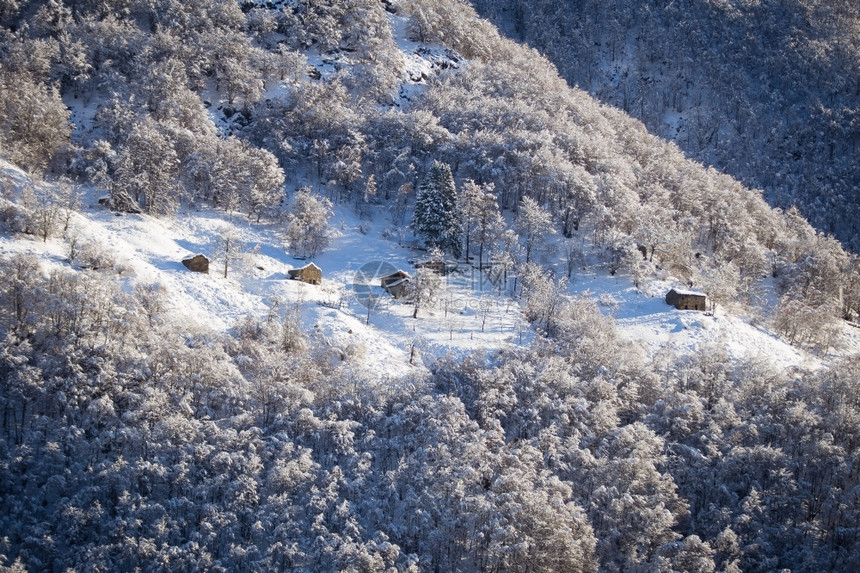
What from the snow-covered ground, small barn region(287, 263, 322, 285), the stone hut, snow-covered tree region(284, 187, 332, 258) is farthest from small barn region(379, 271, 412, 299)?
the stone hut

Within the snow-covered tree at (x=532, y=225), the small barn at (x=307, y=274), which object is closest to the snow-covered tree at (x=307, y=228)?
the small barn at (x=307, y=274)

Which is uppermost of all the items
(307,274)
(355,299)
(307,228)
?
(307,228)

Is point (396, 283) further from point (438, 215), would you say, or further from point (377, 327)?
point (438, 215)

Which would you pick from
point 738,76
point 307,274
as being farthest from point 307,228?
point 738,76

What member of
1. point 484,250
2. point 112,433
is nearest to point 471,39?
point 484,250

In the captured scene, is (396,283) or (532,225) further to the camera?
(532,225)

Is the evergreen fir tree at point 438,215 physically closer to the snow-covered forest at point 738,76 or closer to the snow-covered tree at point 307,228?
the snow-covered tree at point 307,228
